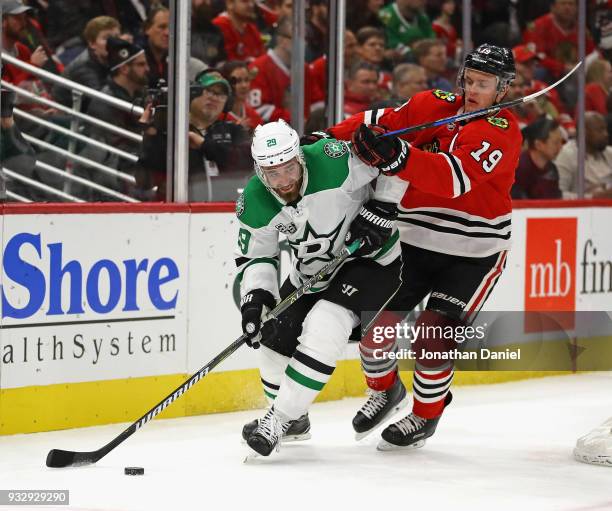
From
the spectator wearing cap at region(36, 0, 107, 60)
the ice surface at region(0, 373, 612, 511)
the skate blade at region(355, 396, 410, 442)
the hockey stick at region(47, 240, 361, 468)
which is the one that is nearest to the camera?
the ice surface at region(0, 373, 612, 511)

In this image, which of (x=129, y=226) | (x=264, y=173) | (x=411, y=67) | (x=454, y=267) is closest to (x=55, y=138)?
(x=129, y=226)

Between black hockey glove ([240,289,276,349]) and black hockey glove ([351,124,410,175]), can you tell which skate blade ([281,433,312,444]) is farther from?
black hockey glove ([351,124,410,175])

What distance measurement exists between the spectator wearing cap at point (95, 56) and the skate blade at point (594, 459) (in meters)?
2.15

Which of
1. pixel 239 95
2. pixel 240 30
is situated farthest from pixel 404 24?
Answer: pixel 239 95

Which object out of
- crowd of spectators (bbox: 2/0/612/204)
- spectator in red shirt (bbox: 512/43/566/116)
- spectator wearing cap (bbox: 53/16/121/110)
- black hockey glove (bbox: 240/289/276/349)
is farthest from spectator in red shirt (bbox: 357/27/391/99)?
black hockey glove (bbox: 240/289/276/349)

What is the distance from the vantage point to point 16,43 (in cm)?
463

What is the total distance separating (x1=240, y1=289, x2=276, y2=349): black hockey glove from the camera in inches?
153

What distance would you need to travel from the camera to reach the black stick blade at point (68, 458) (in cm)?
385

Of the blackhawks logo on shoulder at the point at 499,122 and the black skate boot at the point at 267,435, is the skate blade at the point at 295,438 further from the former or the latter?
the blackhawks logo on shoulder at the point at 499,122

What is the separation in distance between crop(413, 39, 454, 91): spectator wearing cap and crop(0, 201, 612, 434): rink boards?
51.7 inches

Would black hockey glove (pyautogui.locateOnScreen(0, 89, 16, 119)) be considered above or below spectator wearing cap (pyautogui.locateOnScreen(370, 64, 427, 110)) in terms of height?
below

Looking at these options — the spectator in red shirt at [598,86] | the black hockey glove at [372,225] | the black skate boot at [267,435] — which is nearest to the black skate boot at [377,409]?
the black skate boot at [267,435]

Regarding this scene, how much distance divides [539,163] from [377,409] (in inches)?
94.2

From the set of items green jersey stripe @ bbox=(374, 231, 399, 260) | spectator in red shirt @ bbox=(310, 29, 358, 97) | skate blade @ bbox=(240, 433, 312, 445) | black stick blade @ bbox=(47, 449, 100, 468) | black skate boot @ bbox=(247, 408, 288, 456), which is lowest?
skate blade @ bbox=(240, 433, 312, 445)
